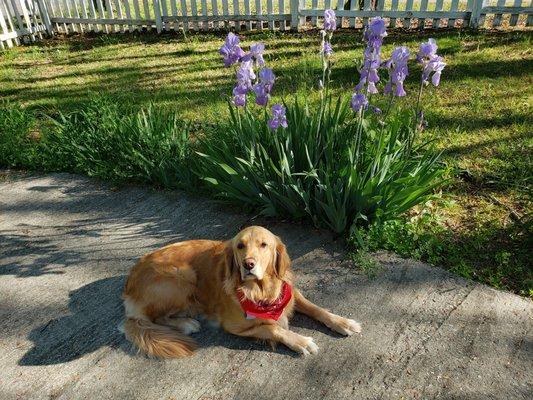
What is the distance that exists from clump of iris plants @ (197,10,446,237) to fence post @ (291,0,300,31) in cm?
532

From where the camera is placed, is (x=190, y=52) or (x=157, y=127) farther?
(x=190, y=52)

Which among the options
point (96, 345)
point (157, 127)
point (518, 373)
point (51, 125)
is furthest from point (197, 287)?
point (51, 125)

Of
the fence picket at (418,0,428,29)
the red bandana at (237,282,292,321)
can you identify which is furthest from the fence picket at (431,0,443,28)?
the red bandana at (237,282,292,321)

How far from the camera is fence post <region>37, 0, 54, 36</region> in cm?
1060

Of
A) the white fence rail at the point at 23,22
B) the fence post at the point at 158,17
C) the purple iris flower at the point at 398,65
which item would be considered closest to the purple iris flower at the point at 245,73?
the purple iris flower at the point at 398,65

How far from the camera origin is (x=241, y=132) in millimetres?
3883

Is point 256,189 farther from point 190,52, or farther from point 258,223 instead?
point 190,52

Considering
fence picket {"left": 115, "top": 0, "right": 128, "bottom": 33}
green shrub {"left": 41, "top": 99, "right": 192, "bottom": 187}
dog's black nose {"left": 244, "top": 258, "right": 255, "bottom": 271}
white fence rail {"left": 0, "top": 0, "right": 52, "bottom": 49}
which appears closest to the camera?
dog's black nose {"left": 244, "top": 258, "right": 255, "bottom": 271}

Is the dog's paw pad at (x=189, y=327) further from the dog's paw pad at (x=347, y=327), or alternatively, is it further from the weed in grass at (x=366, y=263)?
the weed in grass at (x=366, y=263)

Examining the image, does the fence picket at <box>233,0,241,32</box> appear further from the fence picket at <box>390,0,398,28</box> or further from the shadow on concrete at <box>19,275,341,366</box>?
the shadow on concrete at <box>19,275,341,366</box>

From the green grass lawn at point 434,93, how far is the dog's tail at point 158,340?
1.71 meters

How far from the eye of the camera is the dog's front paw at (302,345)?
2736 mm

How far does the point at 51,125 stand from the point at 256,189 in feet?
12.4

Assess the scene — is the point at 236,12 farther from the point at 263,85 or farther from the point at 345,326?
the point at 345,326
